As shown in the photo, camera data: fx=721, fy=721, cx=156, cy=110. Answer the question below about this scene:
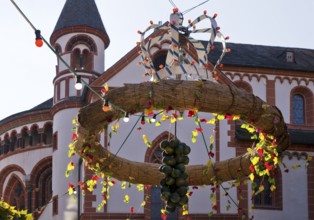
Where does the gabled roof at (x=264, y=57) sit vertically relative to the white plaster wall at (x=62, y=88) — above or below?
above

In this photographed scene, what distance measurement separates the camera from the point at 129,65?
33.8 meters

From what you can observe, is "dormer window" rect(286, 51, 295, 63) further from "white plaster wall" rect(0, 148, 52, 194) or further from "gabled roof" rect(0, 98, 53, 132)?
"white plaster wall" rect(0, 148, 52, 194)

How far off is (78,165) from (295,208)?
1122 cm

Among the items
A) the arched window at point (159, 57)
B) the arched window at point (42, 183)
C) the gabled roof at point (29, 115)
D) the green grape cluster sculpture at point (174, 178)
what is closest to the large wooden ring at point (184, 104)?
the green grape cluster sculpture at point (174, 178)

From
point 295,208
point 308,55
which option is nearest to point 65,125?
point 295,208

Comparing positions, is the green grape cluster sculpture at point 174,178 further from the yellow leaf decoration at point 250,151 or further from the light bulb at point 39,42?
the light bulb at point 39,42

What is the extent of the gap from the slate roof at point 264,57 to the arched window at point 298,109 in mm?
1721

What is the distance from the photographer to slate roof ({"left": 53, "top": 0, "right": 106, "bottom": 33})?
40531mm

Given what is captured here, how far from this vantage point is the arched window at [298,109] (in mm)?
41125

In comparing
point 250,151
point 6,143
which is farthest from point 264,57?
point 250,151

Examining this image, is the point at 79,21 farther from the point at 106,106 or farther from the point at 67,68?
the point at 106,106

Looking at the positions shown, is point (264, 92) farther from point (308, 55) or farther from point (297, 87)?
point (308, 55)

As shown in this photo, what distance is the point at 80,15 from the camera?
40906 millimetres

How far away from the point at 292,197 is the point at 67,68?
530 inches
